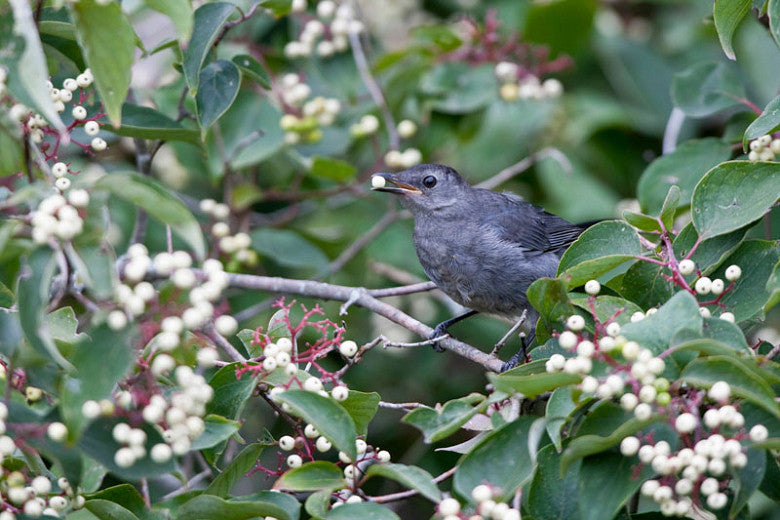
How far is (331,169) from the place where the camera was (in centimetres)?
478

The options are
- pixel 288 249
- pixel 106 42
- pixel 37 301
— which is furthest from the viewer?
pixel 288 249

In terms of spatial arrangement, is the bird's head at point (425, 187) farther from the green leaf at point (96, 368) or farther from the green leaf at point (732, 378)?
the green leaf at point (96, 368)

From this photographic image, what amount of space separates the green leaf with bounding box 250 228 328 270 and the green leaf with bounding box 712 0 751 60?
2.54 m

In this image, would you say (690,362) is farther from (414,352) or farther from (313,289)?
(414,352)

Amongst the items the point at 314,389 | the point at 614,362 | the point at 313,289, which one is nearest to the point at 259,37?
the point at 313,289

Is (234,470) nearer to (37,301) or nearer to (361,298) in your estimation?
(37,301)

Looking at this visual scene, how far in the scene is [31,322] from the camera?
78.7 inches

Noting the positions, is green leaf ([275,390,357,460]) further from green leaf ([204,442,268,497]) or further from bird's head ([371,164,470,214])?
bird's head ([371,164,470,214])

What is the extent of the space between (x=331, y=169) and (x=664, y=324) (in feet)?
8.98

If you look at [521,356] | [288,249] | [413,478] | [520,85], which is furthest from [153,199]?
[520,85]

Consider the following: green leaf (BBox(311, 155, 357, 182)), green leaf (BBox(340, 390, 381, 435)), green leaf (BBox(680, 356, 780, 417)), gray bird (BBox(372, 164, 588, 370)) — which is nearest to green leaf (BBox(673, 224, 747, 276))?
green leaf (BBox(680, 356, 780, 417))

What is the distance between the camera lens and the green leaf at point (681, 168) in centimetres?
392

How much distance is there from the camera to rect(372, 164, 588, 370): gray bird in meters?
4.53

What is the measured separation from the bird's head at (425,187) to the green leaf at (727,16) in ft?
6.98
